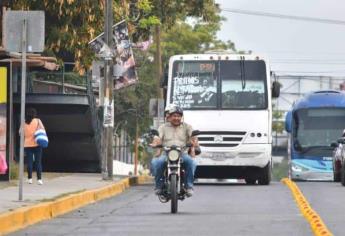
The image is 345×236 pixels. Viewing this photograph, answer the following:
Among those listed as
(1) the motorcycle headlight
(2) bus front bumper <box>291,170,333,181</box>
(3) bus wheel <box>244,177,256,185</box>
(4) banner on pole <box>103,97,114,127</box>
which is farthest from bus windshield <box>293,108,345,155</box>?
(1) the motorcycle headlight

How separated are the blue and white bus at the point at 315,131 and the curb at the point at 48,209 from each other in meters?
13.9

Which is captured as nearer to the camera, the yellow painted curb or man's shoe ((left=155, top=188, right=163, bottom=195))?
the yellow painted curb

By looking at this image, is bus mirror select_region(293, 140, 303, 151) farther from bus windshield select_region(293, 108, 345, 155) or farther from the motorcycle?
the motorcycle

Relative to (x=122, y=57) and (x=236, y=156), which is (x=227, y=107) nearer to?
(x=236, y=156)

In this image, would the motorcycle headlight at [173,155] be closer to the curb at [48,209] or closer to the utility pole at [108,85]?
the curb at [48,209]

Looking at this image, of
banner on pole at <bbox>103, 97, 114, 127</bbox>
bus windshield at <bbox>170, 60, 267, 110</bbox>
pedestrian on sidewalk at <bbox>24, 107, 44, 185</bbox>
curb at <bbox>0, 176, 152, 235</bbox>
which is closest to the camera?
curb at <bbox>0, 176, 152, 235</bbox>

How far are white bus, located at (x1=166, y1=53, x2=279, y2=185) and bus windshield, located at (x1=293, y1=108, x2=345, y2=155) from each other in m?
9.00

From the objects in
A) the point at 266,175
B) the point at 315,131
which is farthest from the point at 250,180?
the point at 315,131

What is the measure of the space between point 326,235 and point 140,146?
39341 mm

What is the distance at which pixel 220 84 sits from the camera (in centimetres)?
2709

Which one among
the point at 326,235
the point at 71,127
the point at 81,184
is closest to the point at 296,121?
the point at 71,127

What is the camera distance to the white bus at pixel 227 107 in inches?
1035

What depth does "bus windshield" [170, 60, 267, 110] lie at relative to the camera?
26781mm

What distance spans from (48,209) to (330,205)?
5.21 meters
